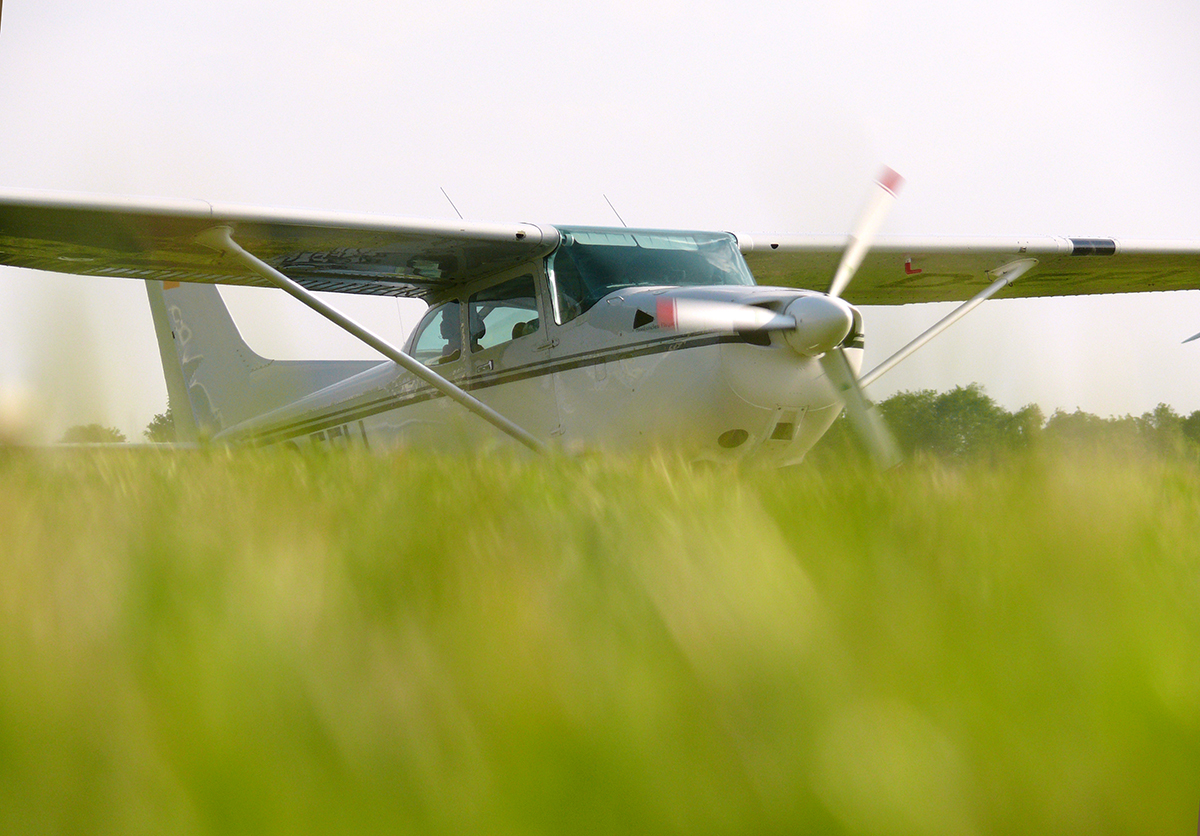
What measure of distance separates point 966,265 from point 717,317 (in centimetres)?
456

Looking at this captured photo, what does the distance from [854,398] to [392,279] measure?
4.65 metres

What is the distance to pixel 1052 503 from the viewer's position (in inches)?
38.0

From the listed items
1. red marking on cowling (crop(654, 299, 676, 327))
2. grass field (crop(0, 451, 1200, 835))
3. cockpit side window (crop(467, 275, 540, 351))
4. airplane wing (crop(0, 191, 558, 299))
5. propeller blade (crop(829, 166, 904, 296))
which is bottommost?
grass field (crop(0, 451, 1200, 835))

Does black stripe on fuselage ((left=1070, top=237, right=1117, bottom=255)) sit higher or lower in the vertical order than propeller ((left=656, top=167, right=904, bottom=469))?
higher

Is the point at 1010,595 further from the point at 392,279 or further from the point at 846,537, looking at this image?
the point at 392,279

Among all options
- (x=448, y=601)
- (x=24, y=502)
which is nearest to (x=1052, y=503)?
(x=448, y=601)

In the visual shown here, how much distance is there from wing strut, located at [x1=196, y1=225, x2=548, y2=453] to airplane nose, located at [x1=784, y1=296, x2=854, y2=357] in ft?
6.66

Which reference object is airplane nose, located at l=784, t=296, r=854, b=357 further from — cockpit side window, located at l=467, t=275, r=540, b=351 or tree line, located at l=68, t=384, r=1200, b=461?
tree line, located at l=68, t=384, r=1200, b=461

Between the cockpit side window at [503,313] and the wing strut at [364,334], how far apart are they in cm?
81

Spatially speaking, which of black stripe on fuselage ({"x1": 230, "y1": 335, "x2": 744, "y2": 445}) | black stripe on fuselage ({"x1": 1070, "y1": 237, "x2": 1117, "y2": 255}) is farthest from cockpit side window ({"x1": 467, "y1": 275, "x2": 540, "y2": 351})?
black stripe on fuselage ({"x1": 1070, "y1": 237, "x2": 1117, "y2": 255})

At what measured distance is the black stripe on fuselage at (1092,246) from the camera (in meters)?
8.17

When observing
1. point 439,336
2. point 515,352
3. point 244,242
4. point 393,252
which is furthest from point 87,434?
point 439,336

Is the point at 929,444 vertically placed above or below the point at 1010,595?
above

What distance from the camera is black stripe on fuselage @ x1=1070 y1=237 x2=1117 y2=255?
322 inches
